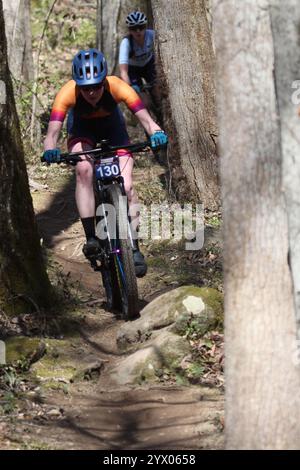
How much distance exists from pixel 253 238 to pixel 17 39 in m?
10.7

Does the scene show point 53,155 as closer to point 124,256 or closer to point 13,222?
point 13,222

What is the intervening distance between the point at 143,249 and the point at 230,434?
566 cm

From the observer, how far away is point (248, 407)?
4547 millimetres

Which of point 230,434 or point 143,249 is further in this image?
point 143,249

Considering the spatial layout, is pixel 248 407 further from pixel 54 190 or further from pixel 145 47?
pixel 145 47

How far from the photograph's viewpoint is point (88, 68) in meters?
7.91

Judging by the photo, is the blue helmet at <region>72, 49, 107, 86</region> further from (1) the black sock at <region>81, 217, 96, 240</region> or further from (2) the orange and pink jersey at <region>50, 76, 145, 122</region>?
(1) the black sock at <region>81, 217, 96, 240</region>

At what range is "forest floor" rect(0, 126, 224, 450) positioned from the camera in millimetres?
5664

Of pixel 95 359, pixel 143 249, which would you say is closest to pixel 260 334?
pixel 95 359

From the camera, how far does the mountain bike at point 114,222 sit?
761cm

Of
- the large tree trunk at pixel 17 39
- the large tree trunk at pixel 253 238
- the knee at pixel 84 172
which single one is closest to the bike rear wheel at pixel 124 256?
the knee at pixel 84 172

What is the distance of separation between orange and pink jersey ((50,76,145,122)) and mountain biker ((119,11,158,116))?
16.3 ft

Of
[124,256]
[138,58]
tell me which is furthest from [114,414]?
[138,58]
